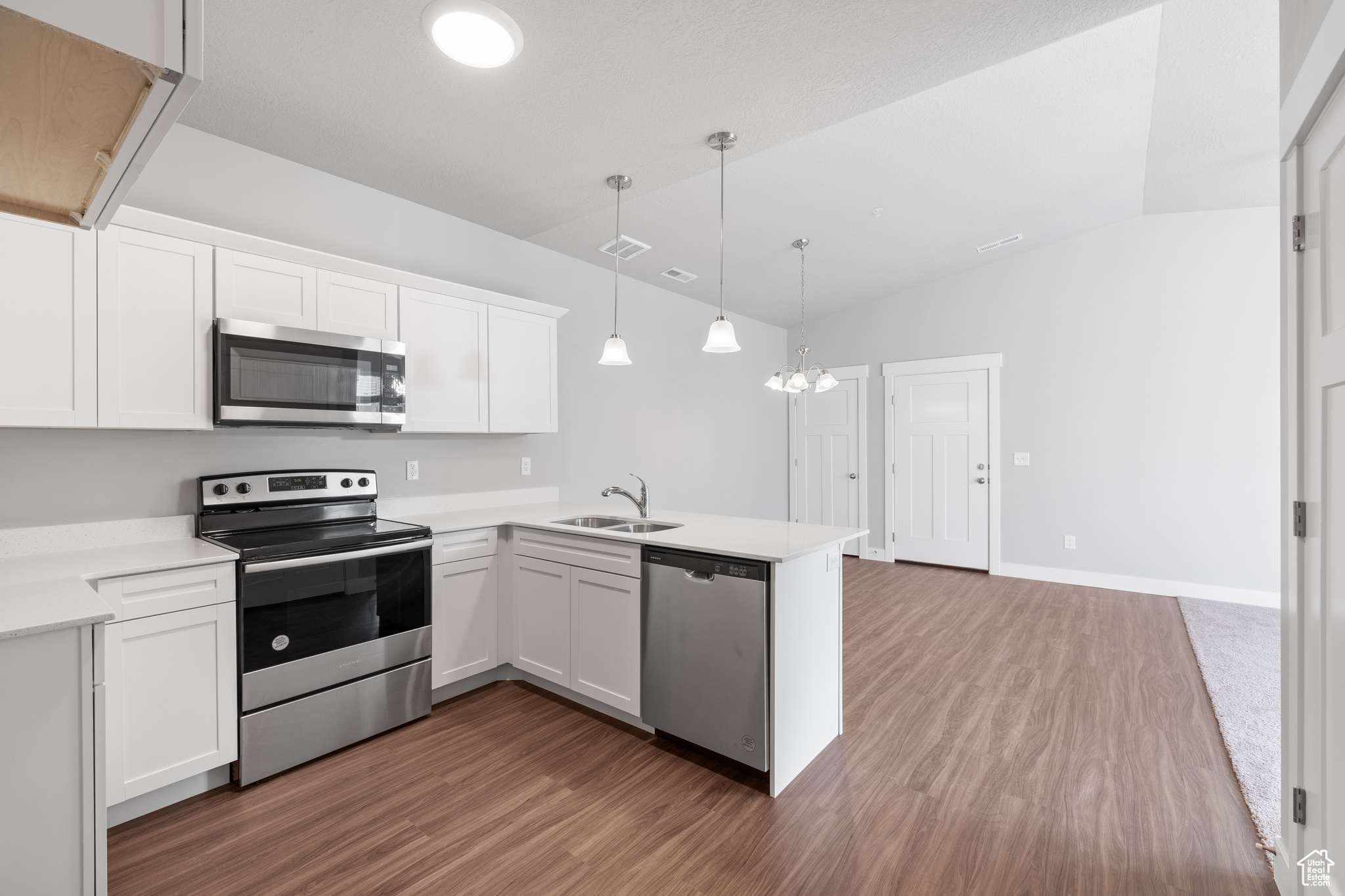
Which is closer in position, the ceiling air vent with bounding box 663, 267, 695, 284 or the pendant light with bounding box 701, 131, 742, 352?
the pendant light with bounding box 701, 131, 742, 352


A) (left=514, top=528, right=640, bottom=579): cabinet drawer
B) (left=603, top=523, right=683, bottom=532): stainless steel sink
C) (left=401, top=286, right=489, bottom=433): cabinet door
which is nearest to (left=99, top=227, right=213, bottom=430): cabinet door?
(left=401, top=286, right=489, bottom=433): cabinet door

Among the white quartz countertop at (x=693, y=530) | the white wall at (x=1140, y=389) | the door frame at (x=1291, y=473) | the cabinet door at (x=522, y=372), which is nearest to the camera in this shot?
the door frame at (x=1291, y=473)

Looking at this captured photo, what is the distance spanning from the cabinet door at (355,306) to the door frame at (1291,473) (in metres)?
3.31

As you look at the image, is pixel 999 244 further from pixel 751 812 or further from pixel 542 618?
pixel 751 812

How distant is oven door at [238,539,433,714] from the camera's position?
7.25 feet

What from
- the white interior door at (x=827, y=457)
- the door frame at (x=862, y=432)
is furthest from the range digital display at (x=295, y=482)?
the door frame at (x=862, y=432)

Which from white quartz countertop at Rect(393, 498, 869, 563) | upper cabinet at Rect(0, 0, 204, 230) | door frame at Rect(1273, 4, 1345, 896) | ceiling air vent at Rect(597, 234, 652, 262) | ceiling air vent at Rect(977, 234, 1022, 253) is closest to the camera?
upper cabinet at Rect(0, 0, 204, 230)

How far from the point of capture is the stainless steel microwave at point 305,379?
2363mm

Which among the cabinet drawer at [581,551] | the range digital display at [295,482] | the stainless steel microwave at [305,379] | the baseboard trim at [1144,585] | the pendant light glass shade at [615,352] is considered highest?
the pendant light glass shade at [615,352]

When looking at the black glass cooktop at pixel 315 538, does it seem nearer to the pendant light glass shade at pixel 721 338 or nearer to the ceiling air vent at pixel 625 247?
the pendant light glass shade at pixel 721 338

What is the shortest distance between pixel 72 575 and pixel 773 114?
3036mm

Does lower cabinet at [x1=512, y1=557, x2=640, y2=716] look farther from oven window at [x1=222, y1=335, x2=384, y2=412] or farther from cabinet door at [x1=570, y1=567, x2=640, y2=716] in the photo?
oven window at [x1=222, y1=335, x2=384, y2=412]

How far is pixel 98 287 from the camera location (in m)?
2.09

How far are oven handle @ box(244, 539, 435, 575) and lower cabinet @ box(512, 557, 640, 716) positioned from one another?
596mm
